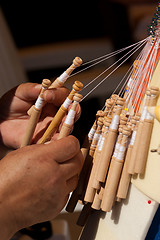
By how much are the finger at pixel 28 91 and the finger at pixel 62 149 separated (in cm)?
25

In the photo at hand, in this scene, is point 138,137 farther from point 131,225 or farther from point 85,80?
point 85,80

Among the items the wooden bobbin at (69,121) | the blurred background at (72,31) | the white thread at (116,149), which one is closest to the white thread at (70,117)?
the wooden bobbin at (69,121)

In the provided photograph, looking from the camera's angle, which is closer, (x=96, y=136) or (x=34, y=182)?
(x=34, y=182)

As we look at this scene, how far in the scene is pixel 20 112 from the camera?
3.47 feet

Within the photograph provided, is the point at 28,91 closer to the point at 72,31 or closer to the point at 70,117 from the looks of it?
the point at 70,117

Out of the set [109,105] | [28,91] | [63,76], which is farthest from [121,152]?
[28,91]

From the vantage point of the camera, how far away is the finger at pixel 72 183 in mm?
771

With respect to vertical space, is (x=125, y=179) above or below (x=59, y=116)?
below

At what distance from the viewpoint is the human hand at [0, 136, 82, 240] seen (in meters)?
0.71

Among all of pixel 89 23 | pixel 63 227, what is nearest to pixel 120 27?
pixel 89 23

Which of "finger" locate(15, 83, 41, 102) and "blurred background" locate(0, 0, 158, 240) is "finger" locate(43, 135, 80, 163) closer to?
"finger" locate(15, 83, 41, 102)

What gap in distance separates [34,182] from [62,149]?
0.09 meters

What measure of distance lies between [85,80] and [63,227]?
0.93 m

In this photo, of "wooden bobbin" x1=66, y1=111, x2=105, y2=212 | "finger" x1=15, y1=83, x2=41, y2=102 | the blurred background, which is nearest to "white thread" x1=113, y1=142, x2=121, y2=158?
"wooden bobbin" x1=66, y1=111, x2=105, y2=212
